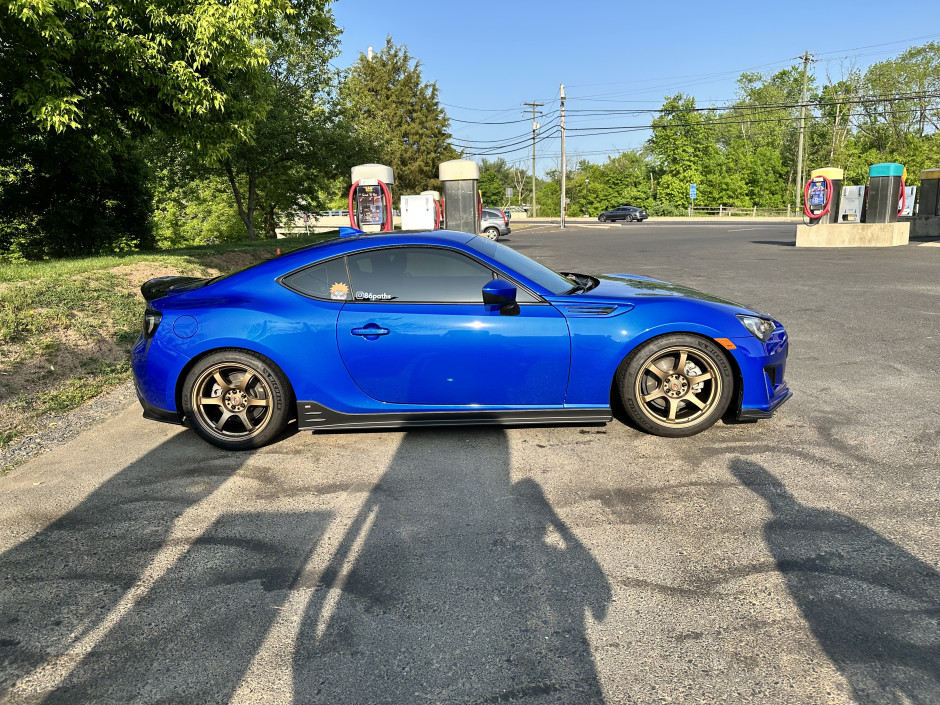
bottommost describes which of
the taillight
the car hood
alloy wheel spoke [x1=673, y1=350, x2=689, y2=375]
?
alloy wheel spoke [x1=673, y1=350, x2=689, y2=375]

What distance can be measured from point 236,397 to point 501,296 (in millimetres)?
1917

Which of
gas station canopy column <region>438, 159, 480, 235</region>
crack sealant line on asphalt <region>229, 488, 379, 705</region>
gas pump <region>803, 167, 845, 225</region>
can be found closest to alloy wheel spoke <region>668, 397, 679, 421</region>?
crack sealant line on asphalt <region>229, 488, 379, 705</region>

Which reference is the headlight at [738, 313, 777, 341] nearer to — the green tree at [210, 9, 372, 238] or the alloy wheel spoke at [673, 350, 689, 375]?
the alloy wheel spoke at [673, 350, 689, 375]

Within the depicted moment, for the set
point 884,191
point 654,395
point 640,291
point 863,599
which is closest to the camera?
point 863,599

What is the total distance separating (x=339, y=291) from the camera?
14.7 feet

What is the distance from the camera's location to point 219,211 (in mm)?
27969

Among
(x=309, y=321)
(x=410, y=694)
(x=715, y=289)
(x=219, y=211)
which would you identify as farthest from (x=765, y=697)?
(x=219, y=211)

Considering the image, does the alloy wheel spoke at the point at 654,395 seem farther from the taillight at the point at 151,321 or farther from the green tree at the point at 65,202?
the green tree at the point at 65,202

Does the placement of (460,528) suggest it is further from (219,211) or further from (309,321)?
(219,211)

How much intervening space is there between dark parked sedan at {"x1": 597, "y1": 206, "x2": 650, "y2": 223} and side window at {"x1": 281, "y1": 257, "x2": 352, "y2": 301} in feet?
181

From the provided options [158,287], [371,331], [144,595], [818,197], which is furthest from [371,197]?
[144,595]

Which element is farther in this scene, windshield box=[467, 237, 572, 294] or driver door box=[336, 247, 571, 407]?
windshield box=[467, 237, 572, 294]

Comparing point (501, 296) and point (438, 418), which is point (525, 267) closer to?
point (501, 296)

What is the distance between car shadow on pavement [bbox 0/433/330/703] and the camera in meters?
2.32
